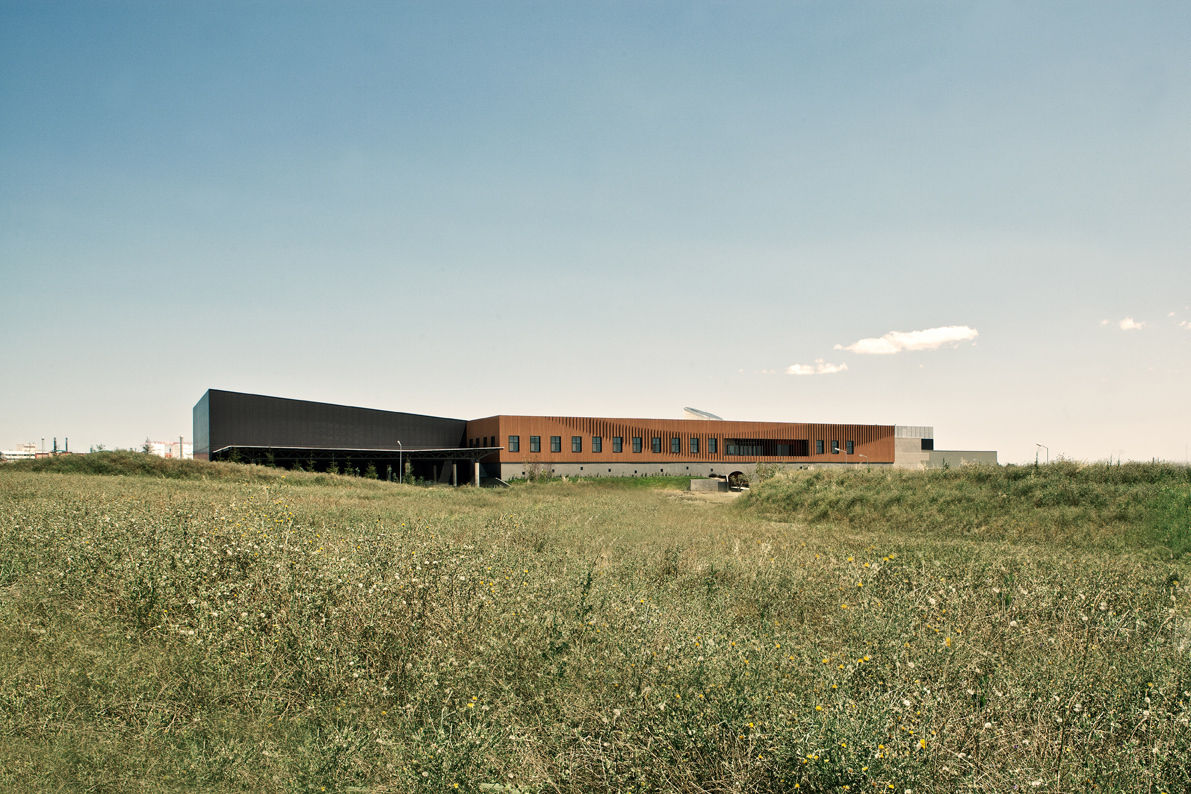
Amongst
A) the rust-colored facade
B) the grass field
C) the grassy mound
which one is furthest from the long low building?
the grass field

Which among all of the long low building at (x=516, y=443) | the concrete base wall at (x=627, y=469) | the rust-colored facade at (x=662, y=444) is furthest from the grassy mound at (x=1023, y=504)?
the rust-colored facade at (x=662, y=444)

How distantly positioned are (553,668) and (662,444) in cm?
5890

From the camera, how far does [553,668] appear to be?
5.21 meters

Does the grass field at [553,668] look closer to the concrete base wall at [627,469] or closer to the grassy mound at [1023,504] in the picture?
the grassy mound at [1023,504]

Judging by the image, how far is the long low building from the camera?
152 ft

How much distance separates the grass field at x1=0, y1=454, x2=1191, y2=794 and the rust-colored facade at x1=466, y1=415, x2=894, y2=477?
47831mm

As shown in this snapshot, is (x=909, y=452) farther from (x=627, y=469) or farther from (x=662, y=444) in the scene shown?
(x=627, y=469)

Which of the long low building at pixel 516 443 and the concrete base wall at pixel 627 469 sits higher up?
the long low building at pixel 516 443

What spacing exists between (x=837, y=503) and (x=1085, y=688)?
72.2 feet

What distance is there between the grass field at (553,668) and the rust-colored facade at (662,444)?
1883 inches

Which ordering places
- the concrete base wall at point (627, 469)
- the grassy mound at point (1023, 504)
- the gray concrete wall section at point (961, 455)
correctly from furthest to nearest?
the gray concrete wall section at point (961, 455)
the concrete base wall at point (627, 469)
the grassy mound at point (1023, 504)

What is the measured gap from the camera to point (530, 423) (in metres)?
57.9

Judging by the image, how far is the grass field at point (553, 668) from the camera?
390 cm

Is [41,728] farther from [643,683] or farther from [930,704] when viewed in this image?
[930,704]
